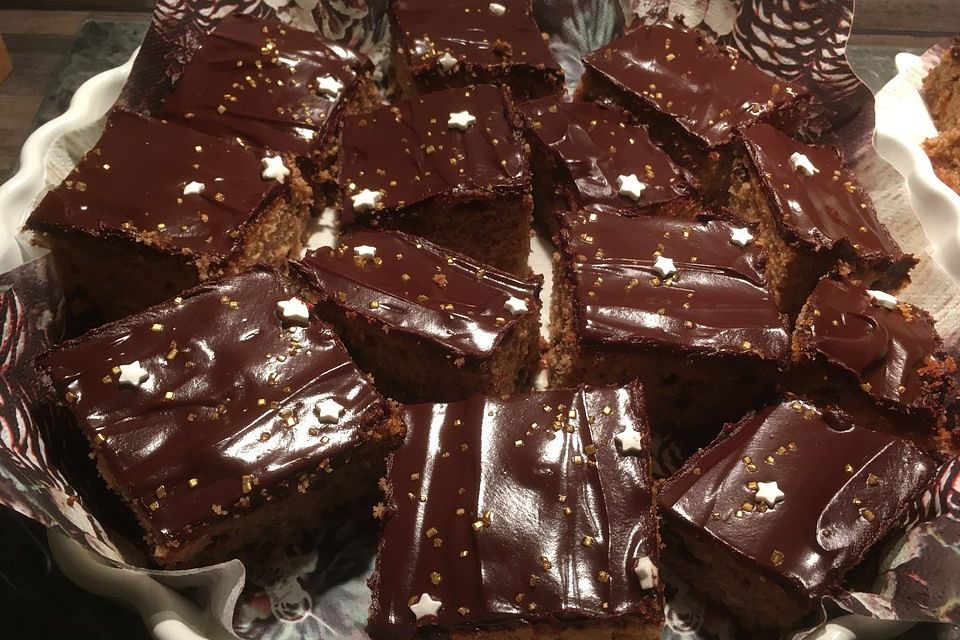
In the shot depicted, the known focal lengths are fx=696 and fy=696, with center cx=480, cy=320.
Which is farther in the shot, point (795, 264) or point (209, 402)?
point (795, 264)

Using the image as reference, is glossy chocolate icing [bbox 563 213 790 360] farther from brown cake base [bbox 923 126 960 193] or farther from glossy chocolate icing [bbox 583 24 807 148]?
brown cake base [bbox 923 126 960 193]

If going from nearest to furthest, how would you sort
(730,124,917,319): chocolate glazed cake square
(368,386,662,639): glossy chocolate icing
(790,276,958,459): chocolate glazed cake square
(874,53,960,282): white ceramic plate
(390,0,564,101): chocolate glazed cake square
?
(368,386,662,639): glossy chocolate icing
(790,276,958,459): chocolate glazed cake square
(730,124,917,319): chocolate glazed cake square
(874,53,960,282): white ceramic plate
(390,0,564,101): chocolate glazed cake square

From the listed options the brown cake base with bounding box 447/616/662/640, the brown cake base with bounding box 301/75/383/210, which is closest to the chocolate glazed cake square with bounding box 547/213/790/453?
the brown cake base with bounding box 447/616/662/640

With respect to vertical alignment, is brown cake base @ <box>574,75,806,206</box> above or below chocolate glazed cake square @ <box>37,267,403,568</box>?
above

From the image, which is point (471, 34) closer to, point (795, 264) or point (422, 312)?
point (422, 312)

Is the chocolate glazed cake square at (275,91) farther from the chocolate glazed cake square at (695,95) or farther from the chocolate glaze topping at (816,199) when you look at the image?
the chocolate glaze topping at (816,199)

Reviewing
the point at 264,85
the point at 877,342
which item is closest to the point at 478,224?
the point at 264,85

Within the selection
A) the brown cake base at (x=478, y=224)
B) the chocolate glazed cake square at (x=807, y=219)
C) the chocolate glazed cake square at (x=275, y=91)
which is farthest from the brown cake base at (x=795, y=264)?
the chocolate glazed cake square at (x=275, y=91)

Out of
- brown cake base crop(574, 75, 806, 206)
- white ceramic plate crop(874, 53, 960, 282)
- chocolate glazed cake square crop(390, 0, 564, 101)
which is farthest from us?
chocolate glazed cake square crop(390, 0, 564, 101)
